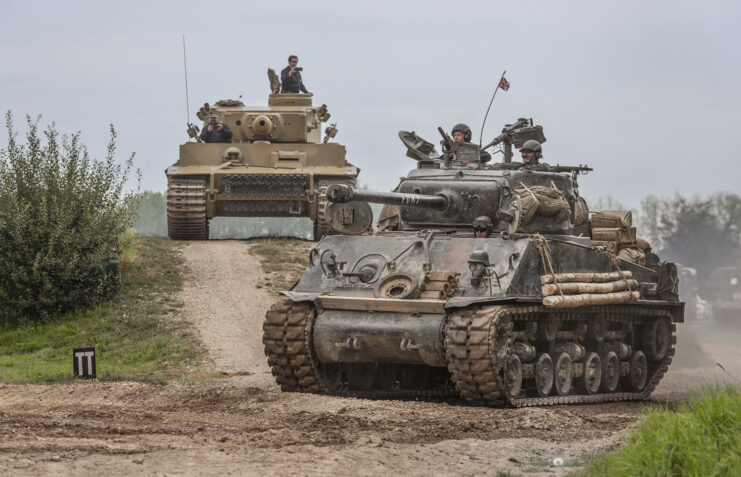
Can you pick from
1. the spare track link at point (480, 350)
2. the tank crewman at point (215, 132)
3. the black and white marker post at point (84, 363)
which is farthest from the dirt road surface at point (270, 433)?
the tank crewman at point (215, 132)

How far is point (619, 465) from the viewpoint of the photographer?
27.8 ft

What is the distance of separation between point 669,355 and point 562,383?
3.17 metres

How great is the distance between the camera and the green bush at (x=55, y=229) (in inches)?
789

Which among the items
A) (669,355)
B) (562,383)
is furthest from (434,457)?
(669,355)

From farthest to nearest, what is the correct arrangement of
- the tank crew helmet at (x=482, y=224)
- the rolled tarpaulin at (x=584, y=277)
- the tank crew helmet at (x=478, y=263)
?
1. the tank crew helmet at (x=482, y=224)
2. the rolled tarpaulin at (x=584, y=277)
3. the tank crew helmet at (x=478, y=263)

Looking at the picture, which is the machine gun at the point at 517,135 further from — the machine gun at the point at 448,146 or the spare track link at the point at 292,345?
the spare track link at the point at 292,345

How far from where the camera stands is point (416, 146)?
16.6 metres

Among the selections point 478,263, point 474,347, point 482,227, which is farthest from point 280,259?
point 474,347

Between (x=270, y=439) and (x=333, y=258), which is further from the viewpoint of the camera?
(x=333, y=258)

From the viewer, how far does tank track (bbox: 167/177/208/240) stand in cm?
2531

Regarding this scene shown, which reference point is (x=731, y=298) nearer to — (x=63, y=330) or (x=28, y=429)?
(x=63, y=330)

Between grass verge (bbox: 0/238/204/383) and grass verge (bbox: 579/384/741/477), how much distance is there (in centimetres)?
805

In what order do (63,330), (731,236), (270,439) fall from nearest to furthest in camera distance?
(270,439) → (63,330) → (731,236)

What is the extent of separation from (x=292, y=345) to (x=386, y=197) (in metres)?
1.91
